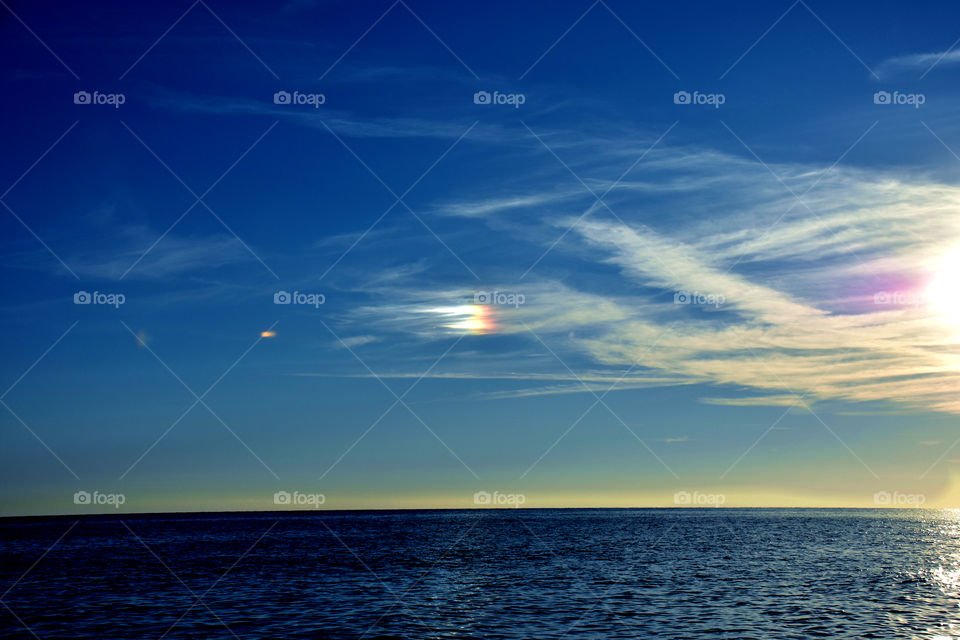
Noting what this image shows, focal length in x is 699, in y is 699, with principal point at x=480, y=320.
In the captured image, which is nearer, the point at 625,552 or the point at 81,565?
the point at 81,565

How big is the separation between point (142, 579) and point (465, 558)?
28046 mm

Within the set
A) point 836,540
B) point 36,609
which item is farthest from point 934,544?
point 36,609

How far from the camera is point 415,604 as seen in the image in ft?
127

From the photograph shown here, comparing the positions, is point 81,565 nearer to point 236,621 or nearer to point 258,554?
point 258,554

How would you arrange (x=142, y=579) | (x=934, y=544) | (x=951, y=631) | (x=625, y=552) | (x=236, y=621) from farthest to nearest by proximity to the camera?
1. (x=934, y=544)
2. (x=625, y=552)
3. (x=142, y=579)
4. (x=236, y=621)
5. (x=951, y=631)

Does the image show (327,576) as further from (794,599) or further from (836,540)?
(836,540)

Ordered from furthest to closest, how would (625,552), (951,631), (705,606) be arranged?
1. (625,552)
2. (705,606)
3. (951,631)

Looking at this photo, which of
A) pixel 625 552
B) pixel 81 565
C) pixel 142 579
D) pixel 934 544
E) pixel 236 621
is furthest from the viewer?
pixel 934 544

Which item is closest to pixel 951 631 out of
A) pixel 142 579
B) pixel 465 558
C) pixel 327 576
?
pixel 327 576

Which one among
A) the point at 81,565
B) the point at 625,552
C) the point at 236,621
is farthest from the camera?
the point at 625,552

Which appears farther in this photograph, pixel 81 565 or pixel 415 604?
pixel 81 565

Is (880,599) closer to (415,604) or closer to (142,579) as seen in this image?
(415,604)

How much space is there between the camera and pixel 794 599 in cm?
3912

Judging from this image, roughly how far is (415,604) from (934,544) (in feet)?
258
